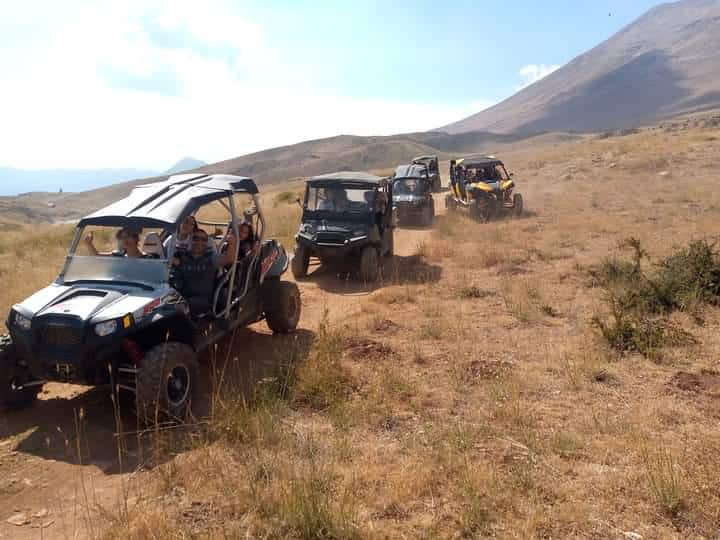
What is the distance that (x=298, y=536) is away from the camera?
3.31 meters

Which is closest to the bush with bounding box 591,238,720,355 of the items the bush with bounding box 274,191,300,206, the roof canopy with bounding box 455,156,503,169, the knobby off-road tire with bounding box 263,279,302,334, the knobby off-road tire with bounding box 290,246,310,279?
the knobby off-road tire with bounding box 263,279,302,334

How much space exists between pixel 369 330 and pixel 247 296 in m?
1.78

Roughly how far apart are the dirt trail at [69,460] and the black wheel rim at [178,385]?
424 mm

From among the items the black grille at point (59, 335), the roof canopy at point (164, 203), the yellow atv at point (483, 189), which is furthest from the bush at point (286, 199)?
the black grille at point (59, 335)

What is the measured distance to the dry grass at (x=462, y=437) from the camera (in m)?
3.42

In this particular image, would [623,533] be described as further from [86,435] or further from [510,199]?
[510,199]

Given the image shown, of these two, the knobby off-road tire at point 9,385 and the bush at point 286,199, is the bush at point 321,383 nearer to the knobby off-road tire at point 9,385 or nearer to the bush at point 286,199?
the knobby off-road tire at point 9,385

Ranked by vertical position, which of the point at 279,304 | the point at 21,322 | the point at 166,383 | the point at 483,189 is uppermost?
the point at 483,189

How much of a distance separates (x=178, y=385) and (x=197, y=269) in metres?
1.62

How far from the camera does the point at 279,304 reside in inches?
281

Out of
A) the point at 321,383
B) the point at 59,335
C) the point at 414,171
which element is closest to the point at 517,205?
the point at 414,171

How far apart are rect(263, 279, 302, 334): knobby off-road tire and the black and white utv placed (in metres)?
0.55

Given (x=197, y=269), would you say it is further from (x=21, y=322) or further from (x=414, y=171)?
(x=414, y=171)

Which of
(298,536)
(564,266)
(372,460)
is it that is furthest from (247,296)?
Answer: (564,266)
